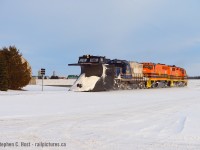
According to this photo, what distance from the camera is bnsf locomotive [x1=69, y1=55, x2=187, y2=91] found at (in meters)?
31.6

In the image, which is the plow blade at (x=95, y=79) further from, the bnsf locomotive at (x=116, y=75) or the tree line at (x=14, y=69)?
the tree line at (x=14, y=69)

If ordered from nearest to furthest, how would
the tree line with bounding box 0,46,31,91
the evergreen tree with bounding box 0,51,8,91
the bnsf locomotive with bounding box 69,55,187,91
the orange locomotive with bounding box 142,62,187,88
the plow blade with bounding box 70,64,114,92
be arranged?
the plow blade with bounding box 70,64,114,92
the bnsf locomotive with bounding box 69,55,187,91
the evergreen tree with bounding box 0,51,8,91
the tree line with bounding box 0,46,31,91
the orange locomotive with bounding box 142,62,187,88

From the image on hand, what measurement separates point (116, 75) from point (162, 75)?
13.8 m

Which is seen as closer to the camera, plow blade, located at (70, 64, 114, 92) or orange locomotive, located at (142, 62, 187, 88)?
plow blade, located at (70, 64, 114, 92)

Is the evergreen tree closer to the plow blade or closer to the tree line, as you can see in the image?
the tree line

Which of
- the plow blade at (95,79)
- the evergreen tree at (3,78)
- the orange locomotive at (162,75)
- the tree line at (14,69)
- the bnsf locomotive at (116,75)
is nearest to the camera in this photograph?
the plow blade at (95,79)

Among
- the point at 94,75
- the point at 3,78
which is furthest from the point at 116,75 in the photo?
the point at 3,78

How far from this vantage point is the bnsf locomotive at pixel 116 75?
31.6 meters

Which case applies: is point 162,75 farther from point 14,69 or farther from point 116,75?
point 14,69

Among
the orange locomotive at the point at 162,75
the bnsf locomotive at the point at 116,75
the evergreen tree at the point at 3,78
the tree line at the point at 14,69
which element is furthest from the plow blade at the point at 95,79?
the tree line at the point at 14,69

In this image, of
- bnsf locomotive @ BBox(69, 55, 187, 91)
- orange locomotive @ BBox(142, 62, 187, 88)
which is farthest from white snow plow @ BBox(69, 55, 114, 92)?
orange locomotive @ BBox(142, 62, 187, 88)

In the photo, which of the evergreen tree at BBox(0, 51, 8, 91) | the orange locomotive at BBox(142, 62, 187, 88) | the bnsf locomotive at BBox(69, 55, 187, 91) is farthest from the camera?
the orange locomotive at BBox(142, 62, 187, 88)

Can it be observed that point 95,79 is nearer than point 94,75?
Yes

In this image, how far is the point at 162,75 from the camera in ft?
150
